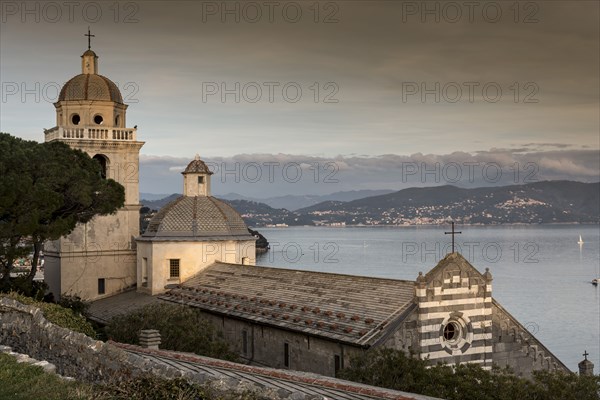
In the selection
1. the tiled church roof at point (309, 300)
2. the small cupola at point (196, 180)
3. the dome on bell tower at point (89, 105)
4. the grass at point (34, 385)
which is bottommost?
the tiled church roof at point (309, 300)

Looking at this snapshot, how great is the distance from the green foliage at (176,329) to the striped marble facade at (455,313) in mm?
9646

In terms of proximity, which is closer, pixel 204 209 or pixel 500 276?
pixel 204 209

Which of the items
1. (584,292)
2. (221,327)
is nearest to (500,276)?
(584,292)

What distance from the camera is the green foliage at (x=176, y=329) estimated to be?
3472cm

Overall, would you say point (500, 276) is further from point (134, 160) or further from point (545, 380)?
point (545, 380)

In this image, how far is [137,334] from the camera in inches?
1453

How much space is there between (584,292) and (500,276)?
80.2 ft

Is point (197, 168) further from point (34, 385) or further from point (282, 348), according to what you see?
→ point (34, 385)

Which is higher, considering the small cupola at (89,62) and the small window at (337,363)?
the small cupola at (89,62)

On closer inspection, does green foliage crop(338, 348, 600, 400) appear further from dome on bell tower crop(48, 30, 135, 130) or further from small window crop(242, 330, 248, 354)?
dome on bell tower crop(48, 30, 135, 130)

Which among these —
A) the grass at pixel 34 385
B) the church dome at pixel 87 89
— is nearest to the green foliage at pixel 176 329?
the grass at pixel 34 385

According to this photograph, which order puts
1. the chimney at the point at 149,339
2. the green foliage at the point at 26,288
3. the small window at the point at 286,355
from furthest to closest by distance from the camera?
the green foliage at the point at 26,288 → the small window at the point at 286,355 → the chimney at the point at 149,339

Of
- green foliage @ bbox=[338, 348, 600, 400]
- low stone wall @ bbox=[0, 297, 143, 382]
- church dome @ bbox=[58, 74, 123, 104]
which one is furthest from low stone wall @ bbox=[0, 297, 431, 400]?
church dome @ bbox=[58, 74, 123, 104]

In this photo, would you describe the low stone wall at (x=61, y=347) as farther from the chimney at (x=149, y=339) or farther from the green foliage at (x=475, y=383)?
the green foliage at (x=475, y=383)
